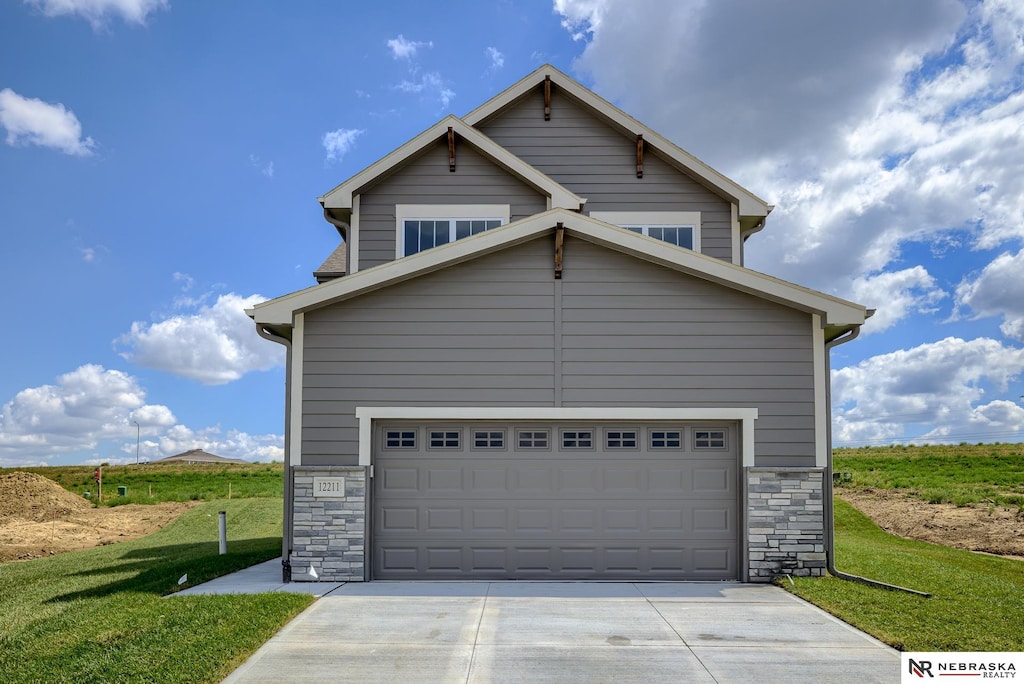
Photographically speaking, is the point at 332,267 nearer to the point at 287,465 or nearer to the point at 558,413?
the point at 287,465

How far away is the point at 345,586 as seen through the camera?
10.5 meters

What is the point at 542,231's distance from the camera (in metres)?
11.0

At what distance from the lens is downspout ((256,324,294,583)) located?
1094 cm

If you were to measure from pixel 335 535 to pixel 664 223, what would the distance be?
787 centimetres

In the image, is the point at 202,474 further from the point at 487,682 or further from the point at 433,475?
the point at 487,682

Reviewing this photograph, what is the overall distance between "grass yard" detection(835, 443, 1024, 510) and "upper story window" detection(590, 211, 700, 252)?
13.6 meters

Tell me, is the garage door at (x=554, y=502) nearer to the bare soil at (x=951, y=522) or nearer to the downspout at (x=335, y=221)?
the downspout at (x=335, y=221)

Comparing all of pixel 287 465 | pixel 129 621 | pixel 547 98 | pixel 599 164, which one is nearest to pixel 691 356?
pixel 599 164

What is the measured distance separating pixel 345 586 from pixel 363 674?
393 cm

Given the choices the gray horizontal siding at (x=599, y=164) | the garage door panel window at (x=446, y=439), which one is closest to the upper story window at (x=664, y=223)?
the gray horizontal siding at (x=599, y=164)

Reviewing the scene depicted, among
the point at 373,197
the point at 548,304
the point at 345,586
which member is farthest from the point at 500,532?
the point at 373,197

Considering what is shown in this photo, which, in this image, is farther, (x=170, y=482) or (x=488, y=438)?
(x=170, y=482)

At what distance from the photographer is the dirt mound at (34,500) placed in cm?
2523

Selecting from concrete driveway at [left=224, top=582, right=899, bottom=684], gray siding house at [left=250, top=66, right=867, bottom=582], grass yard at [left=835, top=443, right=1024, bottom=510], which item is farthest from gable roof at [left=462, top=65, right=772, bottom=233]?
grass yard at [left=835, top=443, right=1024, bottom=510]
